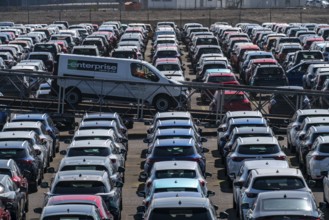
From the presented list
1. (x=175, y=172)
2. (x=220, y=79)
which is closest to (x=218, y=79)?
(x=220, y=79)

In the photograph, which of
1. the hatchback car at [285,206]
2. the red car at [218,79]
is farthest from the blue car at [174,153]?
the red car at [218,79]

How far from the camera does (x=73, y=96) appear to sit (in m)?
44.0

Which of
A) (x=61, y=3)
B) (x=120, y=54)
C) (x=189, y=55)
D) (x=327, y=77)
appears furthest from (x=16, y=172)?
(x=61, y=3)

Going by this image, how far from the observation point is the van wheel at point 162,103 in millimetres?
43844

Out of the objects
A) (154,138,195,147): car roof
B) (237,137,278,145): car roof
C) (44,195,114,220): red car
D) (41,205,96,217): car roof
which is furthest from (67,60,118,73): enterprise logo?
(41,205,96,217): car roof

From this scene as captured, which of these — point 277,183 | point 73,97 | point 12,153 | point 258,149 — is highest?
point 277,183

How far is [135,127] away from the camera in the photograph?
44469mm

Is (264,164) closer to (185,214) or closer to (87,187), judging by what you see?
(87,187)

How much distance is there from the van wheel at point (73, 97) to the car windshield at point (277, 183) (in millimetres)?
18955

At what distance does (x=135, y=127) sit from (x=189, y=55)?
28.8 metres

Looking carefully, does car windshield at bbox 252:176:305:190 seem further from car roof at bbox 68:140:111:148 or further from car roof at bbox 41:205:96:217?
car roof at bbox 68:140:111:148

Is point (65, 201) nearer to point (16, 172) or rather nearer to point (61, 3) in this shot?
point (16, 172)

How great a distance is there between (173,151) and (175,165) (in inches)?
120

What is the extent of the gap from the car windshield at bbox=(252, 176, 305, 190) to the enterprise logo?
1956cm
